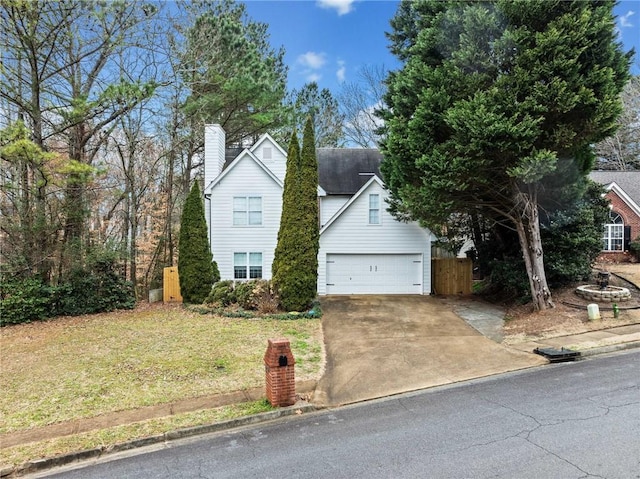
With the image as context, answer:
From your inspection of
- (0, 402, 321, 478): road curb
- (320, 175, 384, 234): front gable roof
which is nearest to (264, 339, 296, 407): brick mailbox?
(0, 402, 321, 478): road curb

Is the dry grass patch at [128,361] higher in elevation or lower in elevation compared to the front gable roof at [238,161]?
lower

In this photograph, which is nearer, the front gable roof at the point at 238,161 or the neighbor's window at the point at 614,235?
the front gable roof at the point at 238,161

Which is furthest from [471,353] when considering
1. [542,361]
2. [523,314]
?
[523,314]

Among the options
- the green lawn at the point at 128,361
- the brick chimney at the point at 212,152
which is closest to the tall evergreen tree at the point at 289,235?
the green lawn at the point at 128,361

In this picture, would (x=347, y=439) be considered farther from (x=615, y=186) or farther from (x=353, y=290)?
(x=615, y=186)

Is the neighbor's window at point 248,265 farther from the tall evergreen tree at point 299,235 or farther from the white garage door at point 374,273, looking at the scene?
the tall evergreen tree at point 299,235

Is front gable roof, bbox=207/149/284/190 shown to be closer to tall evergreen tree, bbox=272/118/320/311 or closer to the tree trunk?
tall evergreen tree, bbox=272/118/320/311

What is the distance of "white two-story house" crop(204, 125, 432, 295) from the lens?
17.5m

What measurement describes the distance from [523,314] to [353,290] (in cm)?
734

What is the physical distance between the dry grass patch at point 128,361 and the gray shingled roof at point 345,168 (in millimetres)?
8714

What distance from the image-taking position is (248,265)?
18.1m

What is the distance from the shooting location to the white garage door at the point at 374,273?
17.7m

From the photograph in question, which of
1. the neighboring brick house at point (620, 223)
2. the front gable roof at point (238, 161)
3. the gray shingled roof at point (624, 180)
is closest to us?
the front gable roof at point (238, 161)

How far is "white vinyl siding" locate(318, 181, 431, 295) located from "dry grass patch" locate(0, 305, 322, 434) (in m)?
5.54
